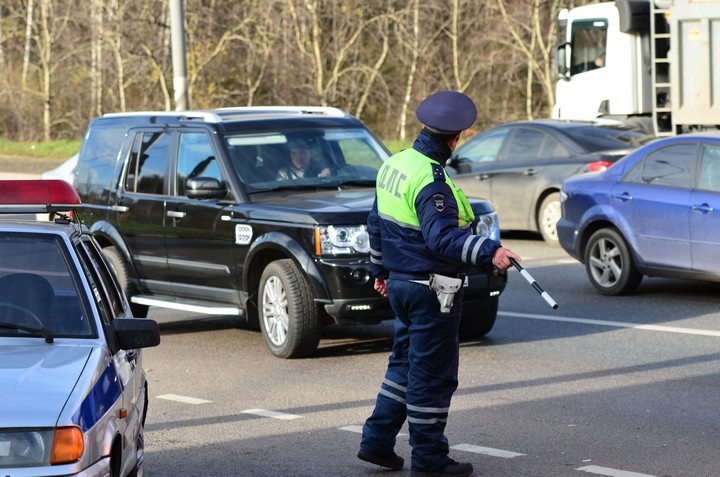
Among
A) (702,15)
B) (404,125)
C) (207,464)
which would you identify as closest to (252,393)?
(207,464)

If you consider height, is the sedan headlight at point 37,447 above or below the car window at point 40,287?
below

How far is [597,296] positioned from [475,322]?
8.81 feet

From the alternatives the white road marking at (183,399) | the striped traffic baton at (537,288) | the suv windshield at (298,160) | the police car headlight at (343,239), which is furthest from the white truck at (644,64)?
the striped traffic baton at (537,288)

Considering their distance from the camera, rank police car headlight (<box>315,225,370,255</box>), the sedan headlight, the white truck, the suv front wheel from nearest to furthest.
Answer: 1. the sedan headlight
2. police car headlight (<box>315,225,370,255</box>)
3. the suv front wheel
4. the white truck

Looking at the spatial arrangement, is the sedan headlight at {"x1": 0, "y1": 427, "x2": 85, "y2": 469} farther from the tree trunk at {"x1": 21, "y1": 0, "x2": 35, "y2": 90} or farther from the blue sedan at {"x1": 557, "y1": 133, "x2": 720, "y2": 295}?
the tree trunk at {"x1": 21, "y1": 0, "x2": 35, "y2": 90}

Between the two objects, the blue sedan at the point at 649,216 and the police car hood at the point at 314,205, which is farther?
the blue sedan at the point at 649,216

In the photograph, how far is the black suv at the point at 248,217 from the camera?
955 cm

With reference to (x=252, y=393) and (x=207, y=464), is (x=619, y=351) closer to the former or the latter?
(x=252, y=393)

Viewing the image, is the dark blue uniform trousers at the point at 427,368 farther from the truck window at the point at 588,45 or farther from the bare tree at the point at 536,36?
the bare tree at the point at 536,36

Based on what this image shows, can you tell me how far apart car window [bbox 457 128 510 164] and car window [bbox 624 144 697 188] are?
5.28 meters

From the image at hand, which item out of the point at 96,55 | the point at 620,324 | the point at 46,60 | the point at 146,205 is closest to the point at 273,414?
the point at 146,205

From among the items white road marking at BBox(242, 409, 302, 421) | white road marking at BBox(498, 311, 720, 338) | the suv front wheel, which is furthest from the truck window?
white road marking at BBox(242, 409, 302, 421)

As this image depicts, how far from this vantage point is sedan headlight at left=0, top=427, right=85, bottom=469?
4.29 m

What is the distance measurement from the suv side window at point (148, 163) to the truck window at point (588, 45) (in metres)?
12.3
